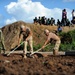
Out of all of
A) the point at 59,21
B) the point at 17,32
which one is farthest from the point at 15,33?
the point at 59,21

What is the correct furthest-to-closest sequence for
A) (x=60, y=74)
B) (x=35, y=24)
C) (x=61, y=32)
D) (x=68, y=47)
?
(x=35, y=24), (x=61, y=32), (x=68, y=47), (x=60, y=74)

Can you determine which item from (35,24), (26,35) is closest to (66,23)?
(35,24)

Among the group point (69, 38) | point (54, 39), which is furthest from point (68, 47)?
point (54, 39)

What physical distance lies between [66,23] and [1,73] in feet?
76.8

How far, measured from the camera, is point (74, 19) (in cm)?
3469

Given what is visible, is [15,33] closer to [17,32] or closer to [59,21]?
[17,32]

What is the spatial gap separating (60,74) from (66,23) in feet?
78.5

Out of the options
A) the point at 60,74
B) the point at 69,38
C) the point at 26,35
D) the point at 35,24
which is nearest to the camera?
the point at 60,74

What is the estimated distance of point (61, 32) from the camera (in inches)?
1345

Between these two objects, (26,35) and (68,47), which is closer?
(26,35)

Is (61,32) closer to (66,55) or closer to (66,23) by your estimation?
(66,23)

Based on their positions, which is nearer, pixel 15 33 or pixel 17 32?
pixel 17 32

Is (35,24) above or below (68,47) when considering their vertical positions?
above

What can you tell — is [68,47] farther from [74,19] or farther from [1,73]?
[1,73]
